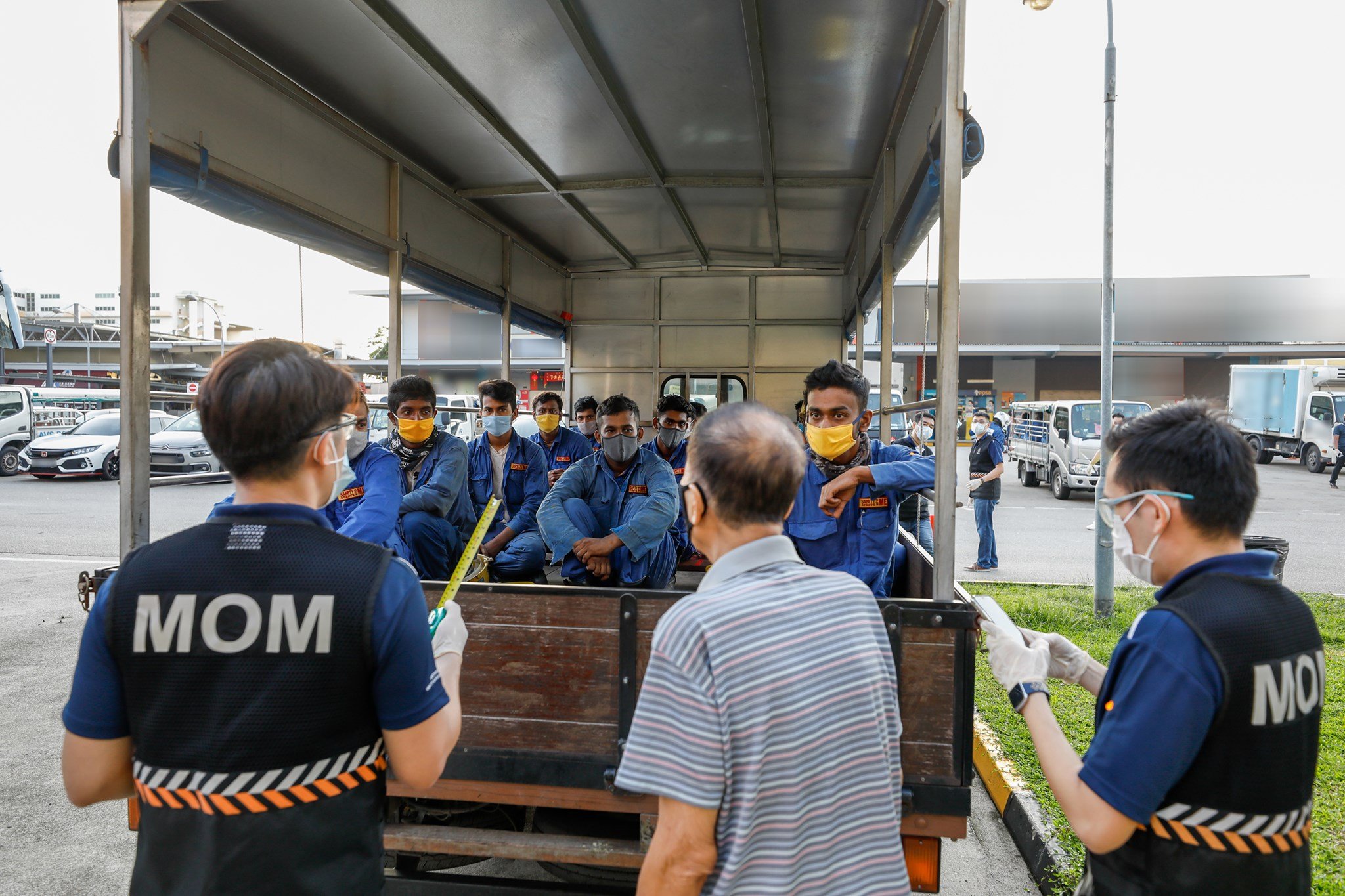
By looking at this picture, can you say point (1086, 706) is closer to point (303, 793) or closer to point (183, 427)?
point (303, 793)

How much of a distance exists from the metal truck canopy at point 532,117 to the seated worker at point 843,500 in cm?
93

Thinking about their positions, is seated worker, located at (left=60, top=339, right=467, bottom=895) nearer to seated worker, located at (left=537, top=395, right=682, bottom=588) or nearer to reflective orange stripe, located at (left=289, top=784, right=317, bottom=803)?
reflective orange stripe, located at (left=289, top=784, right=317, bottom=803)

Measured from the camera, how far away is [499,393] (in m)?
5.33

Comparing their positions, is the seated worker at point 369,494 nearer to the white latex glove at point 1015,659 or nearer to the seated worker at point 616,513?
the seated worker at point 616,513

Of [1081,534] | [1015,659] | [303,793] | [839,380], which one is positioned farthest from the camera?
[1081,534]

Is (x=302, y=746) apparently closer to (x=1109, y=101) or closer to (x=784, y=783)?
(x=784, y=783)

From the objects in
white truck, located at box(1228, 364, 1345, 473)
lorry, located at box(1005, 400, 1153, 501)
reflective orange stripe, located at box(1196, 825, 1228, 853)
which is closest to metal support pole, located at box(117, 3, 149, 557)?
reflective orange stripe, located at box(1196, 825, 1228, 853)

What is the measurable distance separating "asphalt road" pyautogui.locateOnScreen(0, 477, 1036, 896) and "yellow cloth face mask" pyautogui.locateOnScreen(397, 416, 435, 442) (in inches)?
77.3

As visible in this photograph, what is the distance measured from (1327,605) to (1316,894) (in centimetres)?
492

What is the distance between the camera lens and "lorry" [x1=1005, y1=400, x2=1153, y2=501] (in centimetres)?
1527

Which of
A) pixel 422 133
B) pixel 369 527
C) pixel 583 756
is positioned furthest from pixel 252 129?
pixel 583 756

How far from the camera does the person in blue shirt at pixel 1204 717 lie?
1313 millimetres

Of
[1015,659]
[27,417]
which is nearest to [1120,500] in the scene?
[1015,659]

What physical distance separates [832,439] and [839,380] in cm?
23
